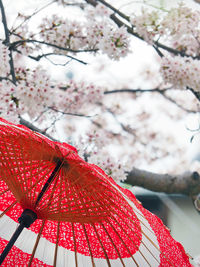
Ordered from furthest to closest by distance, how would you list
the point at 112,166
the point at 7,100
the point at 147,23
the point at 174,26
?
the point at 174,26, the point at 147,23, the point at 112,166, the point at 7,100

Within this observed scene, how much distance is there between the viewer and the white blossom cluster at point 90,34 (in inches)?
103

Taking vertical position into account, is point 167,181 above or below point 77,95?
below

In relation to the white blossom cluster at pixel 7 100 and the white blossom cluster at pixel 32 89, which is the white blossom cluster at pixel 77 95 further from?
the white blossom cluster at pixel 7 100

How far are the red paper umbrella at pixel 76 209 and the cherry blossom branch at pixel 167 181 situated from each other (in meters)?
1.95

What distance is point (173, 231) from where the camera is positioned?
15.2ft

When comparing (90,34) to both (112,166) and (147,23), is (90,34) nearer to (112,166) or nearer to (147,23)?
(147,23)

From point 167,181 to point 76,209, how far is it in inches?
98.2

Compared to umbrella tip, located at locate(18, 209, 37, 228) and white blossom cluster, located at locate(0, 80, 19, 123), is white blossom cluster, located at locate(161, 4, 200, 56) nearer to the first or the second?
white blossom cluster, located at locate(0, 80, 19, 123)

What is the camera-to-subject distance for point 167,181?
3.27 m

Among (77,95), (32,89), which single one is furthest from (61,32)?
(77,95)

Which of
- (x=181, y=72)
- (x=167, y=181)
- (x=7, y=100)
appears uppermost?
(x=181, y=72)

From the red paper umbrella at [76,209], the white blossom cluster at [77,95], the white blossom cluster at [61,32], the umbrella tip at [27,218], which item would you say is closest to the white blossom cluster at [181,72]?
the white blossom cluster at [61,32]

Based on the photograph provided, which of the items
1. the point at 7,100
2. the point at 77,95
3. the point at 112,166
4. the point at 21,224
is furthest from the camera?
the point at 77,95

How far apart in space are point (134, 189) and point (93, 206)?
3.85 m
